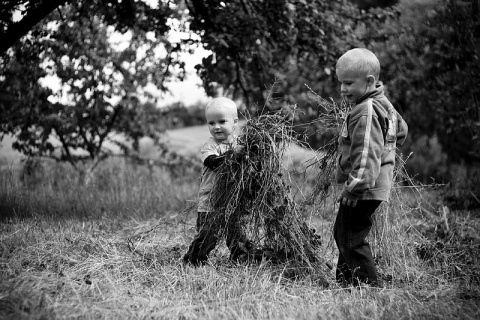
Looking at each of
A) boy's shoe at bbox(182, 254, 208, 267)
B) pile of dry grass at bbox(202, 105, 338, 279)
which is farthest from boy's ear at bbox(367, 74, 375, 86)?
boy's shoe at bbox(182, 254, 208, 267)

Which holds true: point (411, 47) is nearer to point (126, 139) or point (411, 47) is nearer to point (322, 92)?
point (322, 92)

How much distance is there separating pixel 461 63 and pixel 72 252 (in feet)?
17.7

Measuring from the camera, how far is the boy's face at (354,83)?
3.22 meters

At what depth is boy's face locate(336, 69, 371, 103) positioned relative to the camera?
10.6 feet

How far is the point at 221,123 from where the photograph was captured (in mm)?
3645

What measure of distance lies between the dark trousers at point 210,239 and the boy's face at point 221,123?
52 centimetres

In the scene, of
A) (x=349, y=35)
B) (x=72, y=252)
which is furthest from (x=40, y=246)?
(x=349, y=35)

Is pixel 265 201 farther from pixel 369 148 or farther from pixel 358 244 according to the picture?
A: pixel 369 148

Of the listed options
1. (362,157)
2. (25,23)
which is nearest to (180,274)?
(362,157)

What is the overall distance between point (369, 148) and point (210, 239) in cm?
119

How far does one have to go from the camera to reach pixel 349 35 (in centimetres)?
635

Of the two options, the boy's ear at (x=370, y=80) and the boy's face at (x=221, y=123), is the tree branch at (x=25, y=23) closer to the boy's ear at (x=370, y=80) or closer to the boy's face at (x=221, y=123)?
the boy's face at (x=221, y=123)

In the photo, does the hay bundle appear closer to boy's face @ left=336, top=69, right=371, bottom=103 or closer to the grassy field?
the grassy field

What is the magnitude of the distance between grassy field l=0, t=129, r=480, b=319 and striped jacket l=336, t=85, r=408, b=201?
0.57 metres
